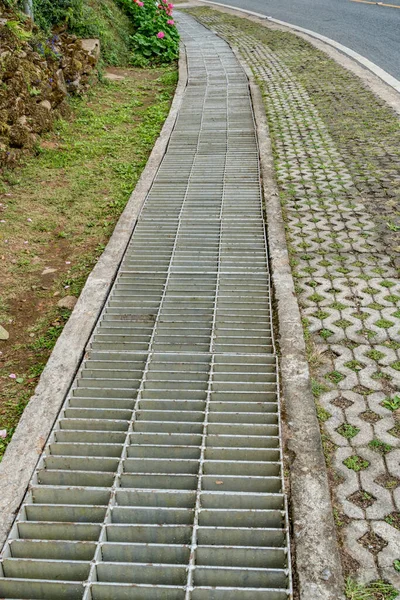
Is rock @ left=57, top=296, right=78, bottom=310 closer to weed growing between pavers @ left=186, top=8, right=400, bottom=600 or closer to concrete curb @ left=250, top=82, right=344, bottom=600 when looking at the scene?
concrete curb @ left=250, top=82, right=344, bottom=600

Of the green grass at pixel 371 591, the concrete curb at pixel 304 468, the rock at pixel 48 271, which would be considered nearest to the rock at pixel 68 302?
the rock at pixel 48 271

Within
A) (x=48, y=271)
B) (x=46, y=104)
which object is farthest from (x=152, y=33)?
(x=48, y=271)

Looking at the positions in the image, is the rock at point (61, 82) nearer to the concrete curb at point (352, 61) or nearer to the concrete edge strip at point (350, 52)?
the concrete curb at point (352, 61)

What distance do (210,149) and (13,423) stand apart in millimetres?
5599

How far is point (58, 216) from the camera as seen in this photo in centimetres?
651

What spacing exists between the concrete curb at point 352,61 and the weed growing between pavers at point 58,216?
163 inches

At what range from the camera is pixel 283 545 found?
111 inches

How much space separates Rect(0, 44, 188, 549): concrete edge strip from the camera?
3.20 metres

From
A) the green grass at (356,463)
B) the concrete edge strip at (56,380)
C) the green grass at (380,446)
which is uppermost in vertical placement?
the green grass at (380,446)

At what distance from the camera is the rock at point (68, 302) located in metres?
4.93

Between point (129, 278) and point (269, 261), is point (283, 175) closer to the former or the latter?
point (269, 261)

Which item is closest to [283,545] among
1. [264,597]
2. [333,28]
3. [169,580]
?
[264,597]

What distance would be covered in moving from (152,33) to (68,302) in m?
11.7

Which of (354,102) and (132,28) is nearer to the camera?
(354,102)
